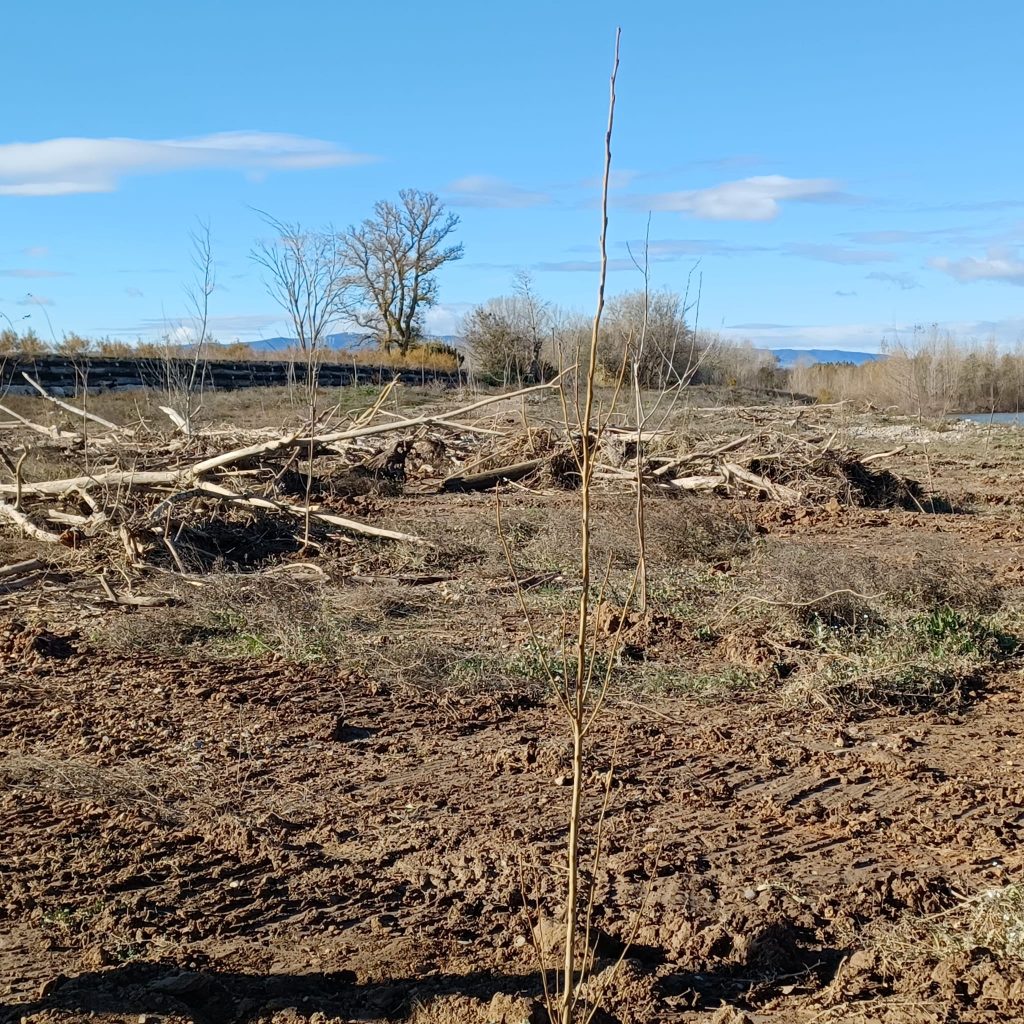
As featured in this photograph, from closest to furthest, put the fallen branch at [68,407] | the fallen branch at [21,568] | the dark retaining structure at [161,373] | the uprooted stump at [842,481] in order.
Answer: the fallen branch at [21,568] → the fallen branch at [68,407] → the uprooted stump at [842,481] → the dark retaining structure at [161,373]

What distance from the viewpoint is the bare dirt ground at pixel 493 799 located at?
2.97 meters

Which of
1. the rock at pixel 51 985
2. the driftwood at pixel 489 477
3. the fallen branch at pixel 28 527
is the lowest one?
the rock at pixel 51 985

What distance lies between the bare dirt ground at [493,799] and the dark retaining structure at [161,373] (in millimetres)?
15822

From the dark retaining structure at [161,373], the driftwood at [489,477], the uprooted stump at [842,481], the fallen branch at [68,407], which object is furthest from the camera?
the dark retaining structure at [161,373]

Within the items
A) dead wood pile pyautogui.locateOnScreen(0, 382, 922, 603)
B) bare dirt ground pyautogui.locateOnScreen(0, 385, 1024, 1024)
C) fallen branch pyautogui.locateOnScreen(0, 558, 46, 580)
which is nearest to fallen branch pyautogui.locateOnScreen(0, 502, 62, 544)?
dead wood pile pyautogui.locateOnScreen(0, 382, 922, 603)

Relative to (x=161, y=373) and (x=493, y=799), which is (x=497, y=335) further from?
(x=493, y=799)

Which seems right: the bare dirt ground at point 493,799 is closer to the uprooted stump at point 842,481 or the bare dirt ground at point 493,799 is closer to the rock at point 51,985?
the rock at point 51,985

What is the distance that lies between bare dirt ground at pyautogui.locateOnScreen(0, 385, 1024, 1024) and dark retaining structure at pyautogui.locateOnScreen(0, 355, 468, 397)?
15822mm

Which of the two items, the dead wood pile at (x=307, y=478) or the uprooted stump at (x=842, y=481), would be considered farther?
the uprooted stump at (x=842, y=481)

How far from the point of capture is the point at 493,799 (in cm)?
432

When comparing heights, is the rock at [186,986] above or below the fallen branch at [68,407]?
below

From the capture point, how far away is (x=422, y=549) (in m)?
8.86

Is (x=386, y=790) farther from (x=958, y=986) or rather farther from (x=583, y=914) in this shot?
(x=958, y=986)

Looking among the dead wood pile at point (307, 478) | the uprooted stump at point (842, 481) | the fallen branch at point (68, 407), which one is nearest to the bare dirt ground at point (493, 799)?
the dead wood pile at point (307, 478)
